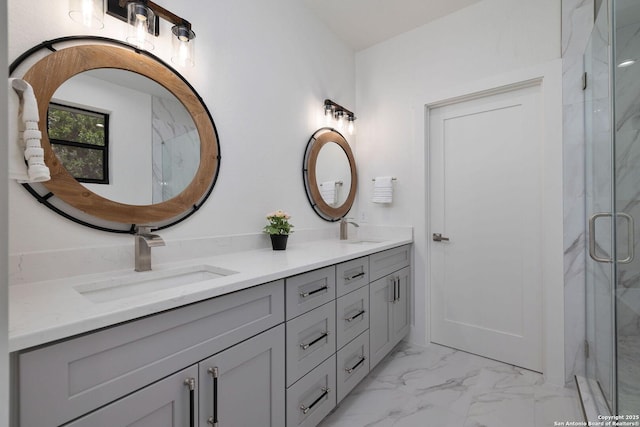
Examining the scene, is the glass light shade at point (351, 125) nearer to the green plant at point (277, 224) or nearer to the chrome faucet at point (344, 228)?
the chrome faucet at point (344, 228)

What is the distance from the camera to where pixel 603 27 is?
155 cm

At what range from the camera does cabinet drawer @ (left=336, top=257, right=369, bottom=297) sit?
1.62 metres

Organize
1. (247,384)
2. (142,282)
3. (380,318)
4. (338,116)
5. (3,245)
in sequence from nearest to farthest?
(3,245) < (247,384) < (142,282) < (380,318) < (338,116)

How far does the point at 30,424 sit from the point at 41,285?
581 millimetres

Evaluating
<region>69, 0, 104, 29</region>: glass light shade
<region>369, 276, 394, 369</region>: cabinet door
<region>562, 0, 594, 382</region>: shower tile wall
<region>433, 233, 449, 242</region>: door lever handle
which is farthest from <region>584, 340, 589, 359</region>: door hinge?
<region>69, 0, 104, 29</region>: glass light shade

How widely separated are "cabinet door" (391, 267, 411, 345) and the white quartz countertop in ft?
3.32

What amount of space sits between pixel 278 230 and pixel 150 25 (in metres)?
1.22

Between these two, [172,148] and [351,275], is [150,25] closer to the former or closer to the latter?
[172,148]

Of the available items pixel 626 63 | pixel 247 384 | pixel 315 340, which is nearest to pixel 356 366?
pixel 315 340

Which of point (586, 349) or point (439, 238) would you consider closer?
point (586, 349)

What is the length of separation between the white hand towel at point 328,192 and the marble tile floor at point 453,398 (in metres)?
1.34

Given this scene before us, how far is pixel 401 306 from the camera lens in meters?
2.36

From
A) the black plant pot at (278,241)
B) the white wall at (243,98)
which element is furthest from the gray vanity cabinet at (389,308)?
the white wall at (243,98)

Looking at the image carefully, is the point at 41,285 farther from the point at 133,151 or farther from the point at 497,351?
the point at 497,351
